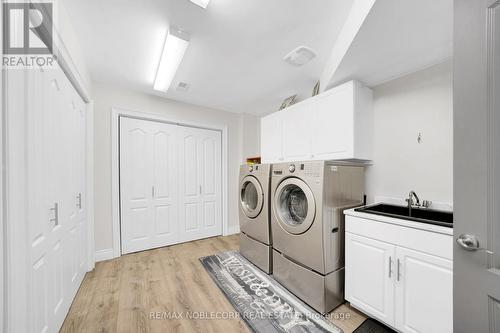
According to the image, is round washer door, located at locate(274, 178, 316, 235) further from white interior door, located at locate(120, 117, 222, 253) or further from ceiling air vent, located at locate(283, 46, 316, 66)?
white interior door, located at locate(120, 117, 222, 253)

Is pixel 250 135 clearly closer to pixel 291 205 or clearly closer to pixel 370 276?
pixel 291 205

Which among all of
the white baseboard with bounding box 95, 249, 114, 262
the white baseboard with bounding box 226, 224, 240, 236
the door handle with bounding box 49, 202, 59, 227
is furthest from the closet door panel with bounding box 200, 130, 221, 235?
the door handle with bounding box 49, 202, 59, 227

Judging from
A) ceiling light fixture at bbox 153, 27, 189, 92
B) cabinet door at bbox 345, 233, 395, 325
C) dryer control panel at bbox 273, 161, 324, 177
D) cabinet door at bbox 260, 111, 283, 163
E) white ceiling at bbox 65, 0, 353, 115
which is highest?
white ceiling at bbox 65, 0, 353, 115

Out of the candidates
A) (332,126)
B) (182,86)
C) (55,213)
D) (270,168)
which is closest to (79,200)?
(55,213)

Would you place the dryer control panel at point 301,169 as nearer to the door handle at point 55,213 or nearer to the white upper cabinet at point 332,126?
the white upper cabinet at point 332,126

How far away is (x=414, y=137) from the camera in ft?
5.82

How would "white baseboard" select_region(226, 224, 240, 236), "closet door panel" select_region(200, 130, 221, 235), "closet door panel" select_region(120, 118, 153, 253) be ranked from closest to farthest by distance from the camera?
"closet door panel" select_region(120, 118, 153, 253) → "closet door panel" select_region(200, 130, 221, 235) → "white baseboard" select_region(226, 224, 240, 236)

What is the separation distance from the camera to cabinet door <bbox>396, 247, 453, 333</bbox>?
3.62 feet

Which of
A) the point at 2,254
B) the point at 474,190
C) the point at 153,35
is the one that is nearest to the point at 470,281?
the point at 474,190

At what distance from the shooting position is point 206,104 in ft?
10.4

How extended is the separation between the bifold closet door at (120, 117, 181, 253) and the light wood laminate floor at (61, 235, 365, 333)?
328mm

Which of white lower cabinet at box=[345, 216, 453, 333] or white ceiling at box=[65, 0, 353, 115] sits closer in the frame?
white lower cabinet at box=[345, 216, 453, 333]

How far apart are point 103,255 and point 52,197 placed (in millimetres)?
1619

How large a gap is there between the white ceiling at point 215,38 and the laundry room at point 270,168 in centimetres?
2
